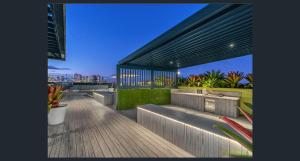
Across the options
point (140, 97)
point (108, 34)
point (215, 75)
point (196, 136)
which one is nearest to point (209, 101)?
point (215, 75)

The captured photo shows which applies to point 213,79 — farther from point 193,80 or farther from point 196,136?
point 196,136

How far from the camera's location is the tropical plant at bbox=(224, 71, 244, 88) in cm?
550

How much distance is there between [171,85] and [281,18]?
8255 millimetres

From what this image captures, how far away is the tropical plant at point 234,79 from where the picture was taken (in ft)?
18.1

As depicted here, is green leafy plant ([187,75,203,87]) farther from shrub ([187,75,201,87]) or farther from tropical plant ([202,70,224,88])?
tropical plant ([202,70,224,88])

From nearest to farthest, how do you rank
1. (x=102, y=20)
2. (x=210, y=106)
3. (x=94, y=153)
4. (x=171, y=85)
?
1. (x=94, y=153)
2. (x=210, y=106)
3. (x=171, y=85)
4. (x=102, y=20)

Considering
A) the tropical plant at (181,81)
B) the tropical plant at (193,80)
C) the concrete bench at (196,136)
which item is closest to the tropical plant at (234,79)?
the tropical plant at (193,80)

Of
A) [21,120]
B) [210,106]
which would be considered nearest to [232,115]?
[210,106]

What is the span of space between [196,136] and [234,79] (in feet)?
15.8

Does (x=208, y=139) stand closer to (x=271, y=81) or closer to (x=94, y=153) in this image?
(x=271, y=81)

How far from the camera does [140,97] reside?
22.7 ft

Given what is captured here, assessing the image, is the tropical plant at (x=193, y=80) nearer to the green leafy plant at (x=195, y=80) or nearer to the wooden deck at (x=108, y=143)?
the green leafy plant at (x=195, y=80)

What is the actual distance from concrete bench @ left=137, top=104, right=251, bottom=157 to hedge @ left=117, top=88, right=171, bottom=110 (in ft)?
10.9

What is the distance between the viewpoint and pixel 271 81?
914mm
